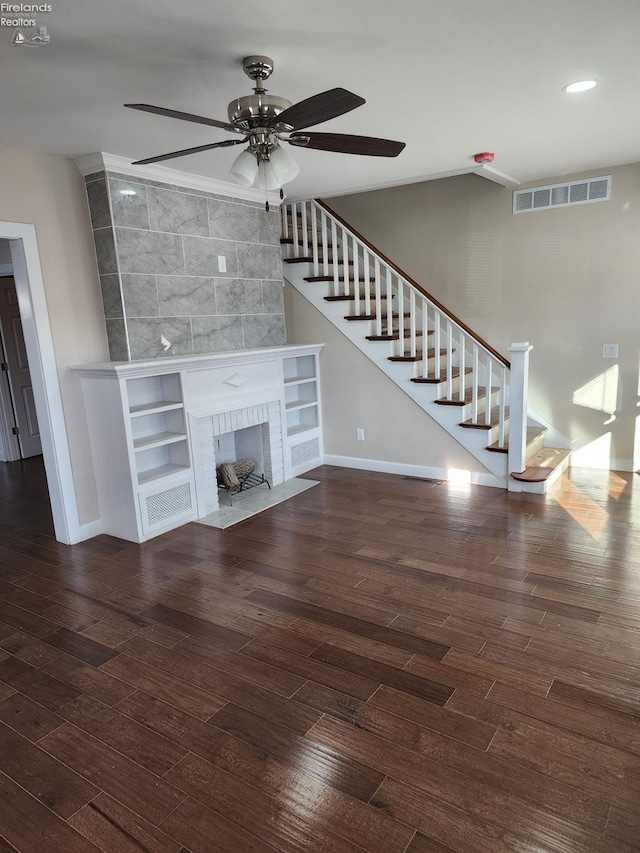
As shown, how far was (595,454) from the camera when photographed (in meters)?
5.33

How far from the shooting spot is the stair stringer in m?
4.88

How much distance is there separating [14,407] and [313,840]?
6.30 meters

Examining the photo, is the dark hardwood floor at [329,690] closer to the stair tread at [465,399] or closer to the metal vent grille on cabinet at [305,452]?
the stair tread at [465,399]

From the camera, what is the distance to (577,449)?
17.8 ft

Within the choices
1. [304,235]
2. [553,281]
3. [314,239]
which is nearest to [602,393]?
[553,281]

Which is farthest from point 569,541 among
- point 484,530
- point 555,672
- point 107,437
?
point 107,437

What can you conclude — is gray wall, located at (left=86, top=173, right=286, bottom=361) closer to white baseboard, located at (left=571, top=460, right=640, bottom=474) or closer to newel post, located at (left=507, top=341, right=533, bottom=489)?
newel post, located at (left=507, top=341, right=533, bottom=489)

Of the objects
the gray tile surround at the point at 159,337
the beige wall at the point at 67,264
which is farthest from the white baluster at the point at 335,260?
the beige wall at the point at 67,264

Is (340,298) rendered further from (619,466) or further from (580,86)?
(619,466)

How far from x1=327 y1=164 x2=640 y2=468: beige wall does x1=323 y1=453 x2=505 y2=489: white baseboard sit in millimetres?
1164

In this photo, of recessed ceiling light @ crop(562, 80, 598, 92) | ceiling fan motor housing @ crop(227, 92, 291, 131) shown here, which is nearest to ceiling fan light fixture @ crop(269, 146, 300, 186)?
ceiling fan motor housing @ crop(227, 92, 291, 131)

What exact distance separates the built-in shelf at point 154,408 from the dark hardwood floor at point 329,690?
3.23 feet

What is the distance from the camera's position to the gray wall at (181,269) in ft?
13.2

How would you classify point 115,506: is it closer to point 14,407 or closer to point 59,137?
point 59,137
